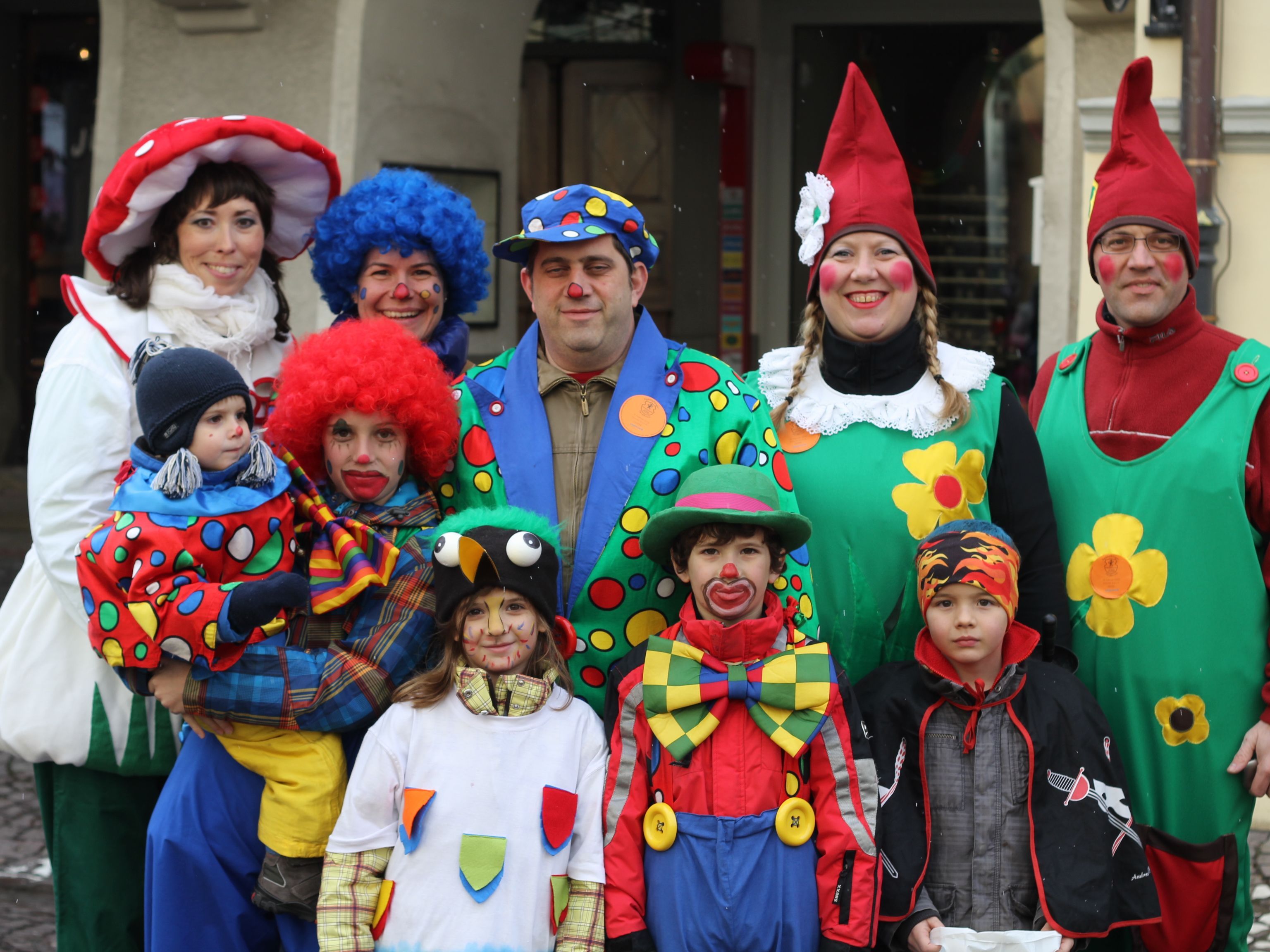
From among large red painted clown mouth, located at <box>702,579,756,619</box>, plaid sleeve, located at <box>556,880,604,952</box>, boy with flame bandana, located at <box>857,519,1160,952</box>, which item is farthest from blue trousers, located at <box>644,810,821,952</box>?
large red painted clown mouth, located at <box>702,579,756,619</box>

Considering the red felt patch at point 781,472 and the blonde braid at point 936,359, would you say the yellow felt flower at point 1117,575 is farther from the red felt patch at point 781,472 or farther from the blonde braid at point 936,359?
the red felt patch at point 781,472

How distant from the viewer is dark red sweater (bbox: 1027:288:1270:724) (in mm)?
3154

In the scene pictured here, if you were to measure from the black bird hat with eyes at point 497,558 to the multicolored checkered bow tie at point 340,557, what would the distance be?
0.42ft

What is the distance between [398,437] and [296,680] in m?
0.58

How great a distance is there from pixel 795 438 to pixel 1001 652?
2.25 feet

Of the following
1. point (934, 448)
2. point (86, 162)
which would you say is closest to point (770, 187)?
point (86, 162)

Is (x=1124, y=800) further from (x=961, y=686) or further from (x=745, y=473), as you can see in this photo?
(x=745, y=473)

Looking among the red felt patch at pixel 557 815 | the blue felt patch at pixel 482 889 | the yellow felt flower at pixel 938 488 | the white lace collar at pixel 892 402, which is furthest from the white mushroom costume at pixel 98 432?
the yellow felt flower at pixel 938 488

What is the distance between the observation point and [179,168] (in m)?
3.14

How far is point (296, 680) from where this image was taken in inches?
110

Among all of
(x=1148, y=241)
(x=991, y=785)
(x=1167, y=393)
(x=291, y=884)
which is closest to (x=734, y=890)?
(x=991, y=785)

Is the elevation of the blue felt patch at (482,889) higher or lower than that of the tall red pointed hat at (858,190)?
lower

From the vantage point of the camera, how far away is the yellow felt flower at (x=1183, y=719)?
3.18m

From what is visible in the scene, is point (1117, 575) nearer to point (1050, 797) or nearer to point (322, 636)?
point (1050, 797)
